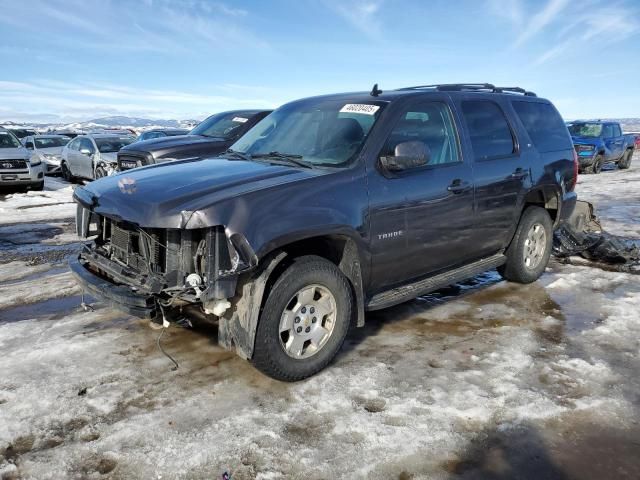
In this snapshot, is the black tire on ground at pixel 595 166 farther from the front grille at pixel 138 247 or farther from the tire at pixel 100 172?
the front grille at pixel 138 247

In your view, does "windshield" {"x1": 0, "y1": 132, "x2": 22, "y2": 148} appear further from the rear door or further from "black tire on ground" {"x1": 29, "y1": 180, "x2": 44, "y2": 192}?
the rear door

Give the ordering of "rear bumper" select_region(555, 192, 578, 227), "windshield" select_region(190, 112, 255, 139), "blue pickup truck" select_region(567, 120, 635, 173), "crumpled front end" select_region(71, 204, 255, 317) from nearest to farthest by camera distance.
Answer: "crumpled front end" select_region(71, 204, 255, 317), "rear bumper" select_region(555, 192, 578, 227), "windshield" select_region(190, 112, 255, 139), "blue pickup truck" select_region(567, 120, 635, 173)

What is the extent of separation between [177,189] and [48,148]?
19489 millimetres

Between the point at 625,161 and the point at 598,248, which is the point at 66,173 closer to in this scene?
the point at 598,248

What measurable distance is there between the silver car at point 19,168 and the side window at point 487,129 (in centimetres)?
1240

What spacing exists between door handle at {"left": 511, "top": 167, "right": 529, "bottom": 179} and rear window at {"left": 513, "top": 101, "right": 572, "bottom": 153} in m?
0.46

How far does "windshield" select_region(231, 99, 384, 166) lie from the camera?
3.85 metres

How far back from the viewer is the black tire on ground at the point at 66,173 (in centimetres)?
1692

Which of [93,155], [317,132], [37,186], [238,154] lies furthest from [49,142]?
[317,132]

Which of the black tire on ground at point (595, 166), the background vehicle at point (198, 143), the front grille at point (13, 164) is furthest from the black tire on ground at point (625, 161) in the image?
the front grille at point (13, 164)

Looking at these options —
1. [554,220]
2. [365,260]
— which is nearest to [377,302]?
[365,260]

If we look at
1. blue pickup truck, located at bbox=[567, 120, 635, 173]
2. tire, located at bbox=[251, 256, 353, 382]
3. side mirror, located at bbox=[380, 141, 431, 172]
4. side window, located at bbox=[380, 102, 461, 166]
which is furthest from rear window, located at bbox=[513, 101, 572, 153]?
blue pickup truck, located at bbox=[567, 120, 635, 173]

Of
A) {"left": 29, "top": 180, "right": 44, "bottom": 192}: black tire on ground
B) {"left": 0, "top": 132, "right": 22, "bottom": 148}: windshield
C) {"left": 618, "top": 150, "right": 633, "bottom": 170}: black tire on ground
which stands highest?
{"left": 618, "top": 150, "right": 633, "bottom": 170}: black tire on ground

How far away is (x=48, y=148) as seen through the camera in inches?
784
